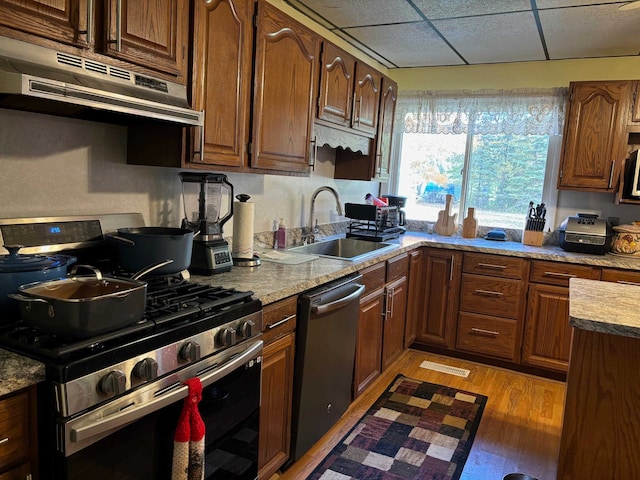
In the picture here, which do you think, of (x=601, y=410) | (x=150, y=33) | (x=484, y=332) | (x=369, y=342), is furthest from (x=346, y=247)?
(x=150, y=33)

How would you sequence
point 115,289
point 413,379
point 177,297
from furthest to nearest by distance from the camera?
point 413,379, point 177,297, point 115,289

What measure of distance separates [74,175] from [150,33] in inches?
23.9

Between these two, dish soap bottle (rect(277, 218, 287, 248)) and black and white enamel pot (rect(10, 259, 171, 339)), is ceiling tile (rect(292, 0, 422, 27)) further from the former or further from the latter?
black and white enamel pot (rect(10, 259, 171, 339))

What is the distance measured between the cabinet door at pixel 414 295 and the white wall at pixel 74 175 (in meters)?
1.85

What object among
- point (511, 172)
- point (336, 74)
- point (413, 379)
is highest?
point (336, 74)

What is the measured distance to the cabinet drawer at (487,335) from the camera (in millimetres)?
3502

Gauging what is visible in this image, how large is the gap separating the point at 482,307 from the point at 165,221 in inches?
94.9

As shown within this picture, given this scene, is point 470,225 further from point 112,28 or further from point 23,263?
point 23,263

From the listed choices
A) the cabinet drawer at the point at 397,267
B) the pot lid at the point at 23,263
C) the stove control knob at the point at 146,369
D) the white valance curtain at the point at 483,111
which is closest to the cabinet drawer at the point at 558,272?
the cabinet drawer at the point at 397,267

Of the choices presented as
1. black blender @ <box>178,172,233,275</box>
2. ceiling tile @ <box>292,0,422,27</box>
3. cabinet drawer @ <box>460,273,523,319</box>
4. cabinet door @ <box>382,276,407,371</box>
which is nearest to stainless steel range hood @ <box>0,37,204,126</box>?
black blender @ <box>178,172,233,275</box>

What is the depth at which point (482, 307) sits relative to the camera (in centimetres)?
357

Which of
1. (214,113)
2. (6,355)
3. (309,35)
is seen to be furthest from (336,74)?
(6,355)

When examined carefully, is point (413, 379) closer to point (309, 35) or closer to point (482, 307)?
point (482, 307)

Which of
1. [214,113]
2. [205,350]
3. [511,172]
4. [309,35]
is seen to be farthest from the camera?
[511,172]
